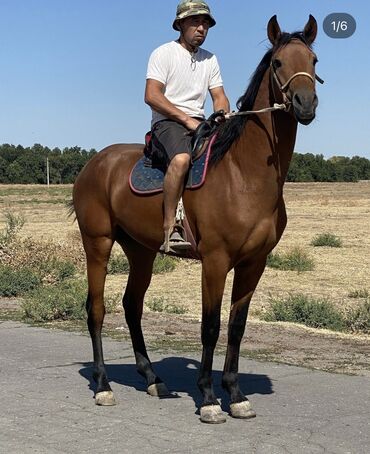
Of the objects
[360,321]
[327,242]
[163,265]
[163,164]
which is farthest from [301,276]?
[163,164]

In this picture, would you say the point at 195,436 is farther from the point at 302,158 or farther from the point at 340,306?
the point at 302,158

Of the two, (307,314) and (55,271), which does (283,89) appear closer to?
(307,314)

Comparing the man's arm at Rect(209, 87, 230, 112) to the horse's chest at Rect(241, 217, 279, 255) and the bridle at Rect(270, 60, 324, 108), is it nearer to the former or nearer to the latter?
the bridle at Rect(270, 60, 324, 108)

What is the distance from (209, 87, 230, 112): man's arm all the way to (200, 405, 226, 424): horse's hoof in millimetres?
2608

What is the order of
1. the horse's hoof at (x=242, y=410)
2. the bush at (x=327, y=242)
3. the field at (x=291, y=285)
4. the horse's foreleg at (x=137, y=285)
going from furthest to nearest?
the bush at (x=327, y=242), the field at (x=291, y=285), the horse's foreleg at (x=137, y=285), the horse's hoof at (x=242, y=410)

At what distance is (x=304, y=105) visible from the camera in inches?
246

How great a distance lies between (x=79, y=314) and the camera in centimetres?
1223

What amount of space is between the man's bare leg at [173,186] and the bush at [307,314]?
A: 5.13m

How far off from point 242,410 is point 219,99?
2694mm

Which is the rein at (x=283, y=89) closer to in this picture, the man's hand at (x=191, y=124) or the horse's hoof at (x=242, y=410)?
the man's hand at (x=191, y=124)

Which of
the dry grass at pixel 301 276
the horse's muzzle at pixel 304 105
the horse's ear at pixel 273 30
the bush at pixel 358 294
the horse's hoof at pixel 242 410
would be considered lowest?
the dry grass at pixel 301 276

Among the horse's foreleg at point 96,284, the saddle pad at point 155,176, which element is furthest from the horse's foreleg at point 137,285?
the saddle pad at point 155,176

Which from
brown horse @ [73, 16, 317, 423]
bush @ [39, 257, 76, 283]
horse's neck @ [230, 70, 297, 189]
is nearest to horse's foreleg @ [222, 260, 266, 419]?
brown horse @ [73, 16, 317, 423]

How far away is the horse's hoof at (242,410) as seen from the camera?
6.75 meters
